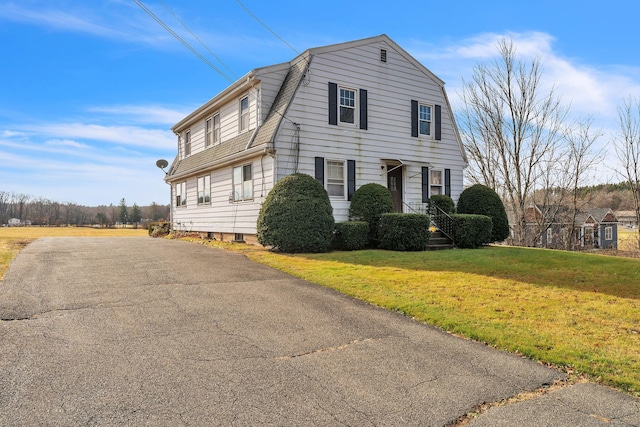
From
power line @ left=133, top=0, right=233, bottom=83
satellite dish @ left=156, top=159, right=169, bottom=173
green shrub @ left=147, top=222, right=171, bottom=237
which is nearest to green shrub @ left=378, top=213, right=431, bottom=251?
power line @ left=133, top=0, right=233, bottom=83

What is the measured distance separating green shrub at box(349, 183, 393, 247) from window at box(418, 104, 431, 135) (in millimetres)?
4110

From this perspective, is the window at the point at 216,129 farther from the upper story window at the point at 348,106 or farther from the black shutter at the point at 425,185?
the black shutter at the point at 425,185

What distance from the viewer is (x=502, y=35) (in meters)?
25.5

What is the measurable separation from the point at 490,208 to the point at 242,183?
992 centimetres

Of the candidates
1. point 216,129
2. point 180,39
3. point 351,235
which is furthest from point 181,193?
point 351,235

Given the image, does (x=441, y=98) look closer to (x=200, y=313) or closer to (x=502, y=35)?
(x=502, y=35)

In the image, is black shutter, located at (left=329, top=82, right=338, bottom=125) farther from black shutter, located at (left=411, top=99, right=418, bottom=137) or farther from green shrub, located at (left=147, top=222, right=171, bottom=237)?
green shrub, located at (left=147, top=222, right=171, bottom=237)

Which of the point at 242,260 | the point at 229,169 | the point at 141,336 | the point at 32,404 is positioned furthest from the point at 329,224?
the point at 32,404

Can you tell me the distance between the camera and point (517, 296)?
22.9 ft

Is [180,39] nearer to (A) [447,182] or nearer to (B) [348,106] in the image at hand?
(B) [348,106]

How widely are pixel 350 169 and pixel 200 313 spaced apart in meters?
10.2

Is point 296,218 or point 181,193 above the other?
point 181,193

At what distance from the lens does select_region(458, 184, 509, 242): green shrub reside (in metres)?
16.3

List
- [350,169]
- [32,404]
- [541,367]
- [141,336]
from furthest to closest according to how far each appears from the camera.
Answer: [350,169]
[141,336]
[541,367]
[32,404]
